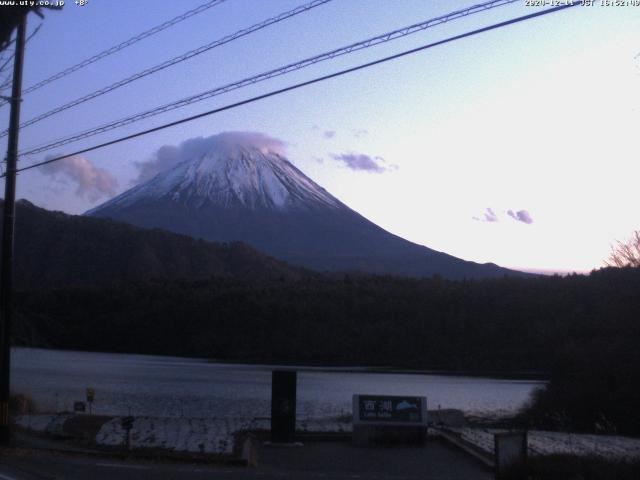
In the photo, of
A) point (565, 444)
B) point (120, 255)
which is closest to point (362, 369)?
point (565, 444)

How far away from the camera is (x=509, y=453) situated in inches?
526

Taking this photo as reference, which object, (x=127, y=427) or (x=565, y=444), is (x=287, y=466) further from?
(x=565, y=444)

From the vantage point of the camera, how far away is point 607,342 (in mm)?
35156

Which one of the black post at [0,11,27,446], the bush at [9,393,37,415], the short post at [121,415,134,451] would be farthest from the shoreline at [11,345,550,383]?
the short post at [121,415,134,451]

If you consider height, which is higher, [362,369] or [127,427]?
[362,369]

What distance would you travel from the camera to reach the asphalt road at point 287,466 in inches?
578

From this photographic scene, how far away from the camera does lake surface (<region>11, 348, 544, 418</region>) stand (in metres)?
32.7

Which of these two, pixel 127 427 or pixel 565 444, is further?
pixel 565 444

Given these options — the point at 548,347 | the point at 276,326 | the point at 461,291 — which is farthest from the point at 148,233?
the point at 548,347

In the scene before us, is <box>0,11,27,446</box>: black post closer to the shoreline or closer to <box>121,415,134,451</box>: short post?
<box>121,415,134,451</box>: short post

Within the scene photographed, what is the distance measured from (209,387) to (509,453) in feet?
96.1

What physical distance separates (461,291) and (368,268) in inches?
2119

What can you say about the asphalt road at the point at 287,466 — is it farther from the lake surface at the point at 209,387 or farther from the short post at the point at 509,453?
the lake surface at the point at 209,387

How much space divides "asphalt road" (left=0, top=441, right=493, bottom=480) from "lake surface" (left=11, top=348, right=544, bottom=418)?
11.0m
